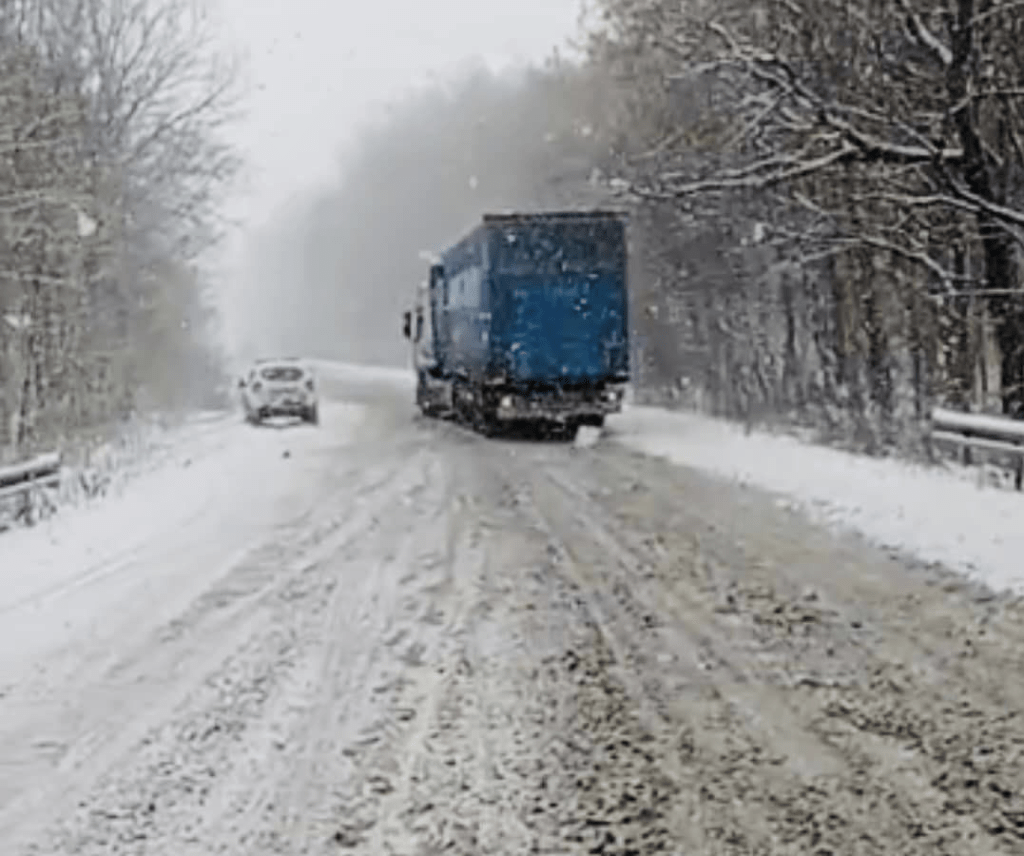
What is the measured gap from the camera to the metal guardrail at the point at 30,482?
661 inches

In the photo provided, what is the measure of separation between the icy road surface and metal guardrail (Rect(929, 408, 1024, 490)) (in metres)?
3.01

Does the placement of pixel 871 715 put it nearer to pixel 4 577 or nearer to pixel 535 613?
pixel 535 613

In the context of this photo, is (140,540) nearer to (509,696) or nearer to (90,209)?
(509,696)

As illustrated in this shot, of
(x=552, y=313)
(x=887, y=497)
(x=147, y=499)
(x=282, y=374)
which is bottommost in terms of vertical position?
(x=147, y=499)

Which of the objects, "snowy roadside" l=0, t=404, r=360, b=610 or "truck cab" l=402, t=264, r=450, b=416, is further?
"truck cab" l=402, t=264, r=450, b=416

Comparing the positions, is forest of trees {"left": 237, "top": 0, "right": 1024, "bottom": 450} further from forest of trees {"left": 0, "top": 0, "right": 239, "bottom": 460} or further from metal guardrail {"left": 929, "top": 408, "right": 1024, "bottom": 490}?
forest of trees {"left": 0, "top": 0, "right": 239, "bottom": 460}

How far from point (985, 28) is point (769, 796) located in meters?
16.8

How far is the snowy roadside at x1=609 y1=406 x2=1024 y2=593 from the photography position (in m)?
13.2

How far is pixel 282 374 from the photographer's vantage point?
39500 mm

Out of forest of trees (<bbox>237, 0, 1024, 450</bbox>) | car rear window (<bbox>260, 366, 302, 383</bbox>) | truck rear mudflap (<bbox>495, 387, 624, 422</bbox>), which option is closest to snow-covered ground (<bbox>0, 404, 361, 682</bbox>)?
truck rear mudflap (<bbox>495, 387, 624, 422</bbox>)

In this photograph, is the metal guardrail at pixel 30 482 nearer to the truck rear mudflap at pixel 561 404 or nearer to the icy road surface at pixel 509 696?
the icy road surface at pixel 509 696

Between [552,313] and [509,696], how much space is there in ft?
69.0

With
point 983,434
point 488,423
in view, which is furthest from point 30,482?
point 488,423

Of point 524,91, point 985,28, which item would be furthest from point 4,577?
point 524,91
